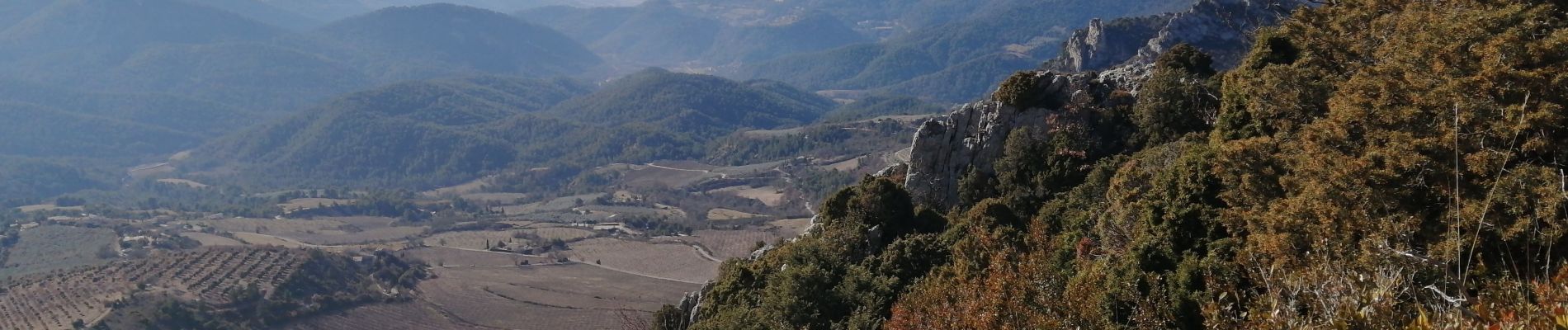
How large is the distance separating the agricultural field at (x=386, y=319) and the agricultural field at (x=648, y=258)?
1820cm

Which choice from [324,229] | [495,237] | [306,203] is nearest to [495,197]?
[306,203]

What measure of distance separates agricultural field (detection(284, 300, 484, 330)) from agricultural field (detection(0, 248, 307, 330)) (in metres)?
7.42

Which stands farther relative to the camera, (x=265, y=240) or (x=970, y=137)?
(x=265, y=240)

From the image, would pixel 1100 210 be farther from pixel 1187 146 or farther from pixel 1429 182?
pixel 1429 182

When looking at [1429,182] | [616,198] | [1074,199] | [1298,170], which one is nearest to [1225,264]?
[1298,170]

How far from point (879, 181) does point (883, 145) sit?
370ft

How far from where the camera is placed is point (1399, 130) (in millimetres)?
14234

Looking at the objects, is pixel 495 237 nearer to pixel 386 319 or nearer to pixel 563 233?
pixel 563 233

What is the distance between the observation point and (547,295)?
3174 inches

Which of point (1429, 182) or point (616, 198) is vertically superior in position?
point (1429, 182)

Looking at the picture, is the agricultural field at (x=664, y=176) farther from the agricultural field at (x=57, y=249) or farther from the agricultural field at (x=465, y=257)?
the agricultural field at (x=57, y=249)

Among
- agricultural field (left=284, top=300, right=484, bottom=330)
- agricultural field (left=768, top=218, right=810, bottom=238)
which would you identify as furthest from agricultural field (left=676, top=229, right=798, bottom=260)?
agricultural field (left=284, top=300, right=484, bottom=330)

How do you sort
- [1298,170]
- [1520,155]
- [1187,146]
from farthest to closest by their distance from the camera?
[1187,146]
[1298,170]
[1520,155]

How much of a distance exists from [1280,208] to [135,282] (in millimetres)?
89963
